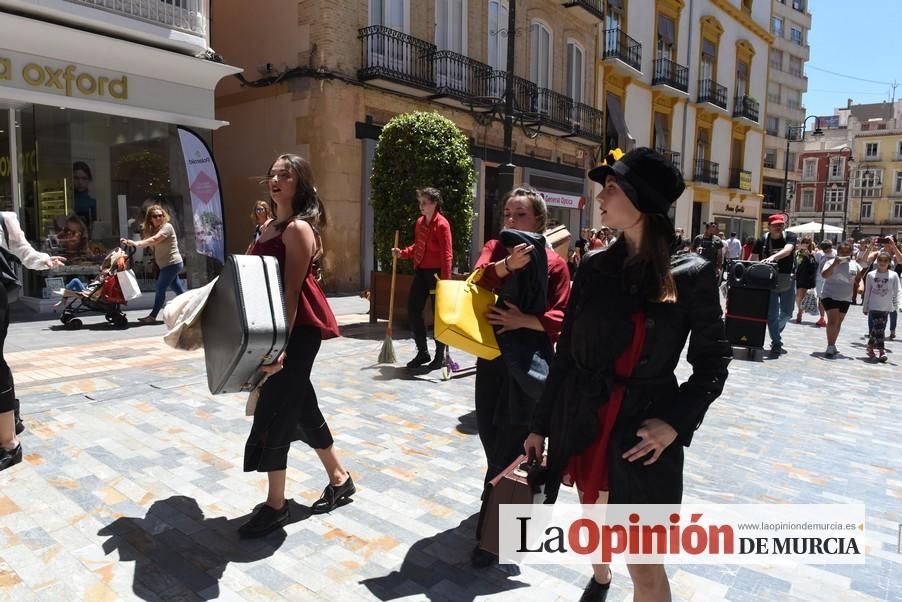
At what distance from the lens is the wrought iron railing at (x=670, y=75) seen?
25.4 meters

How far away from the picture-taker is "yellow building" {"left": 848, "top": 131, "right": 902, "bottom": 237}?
64.1 meters

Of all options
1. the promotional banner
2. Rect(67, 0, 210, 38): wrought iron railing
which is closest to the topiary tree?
the promotional banner

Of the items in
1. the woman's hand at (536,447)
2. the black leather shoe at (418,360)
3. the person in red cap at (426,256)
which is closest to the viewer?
the woman's hand at (536,447)

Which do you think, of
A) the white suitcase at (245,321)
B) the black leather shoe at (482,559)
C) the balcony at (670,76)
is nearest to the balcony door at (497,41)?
the balcony at (670,76)

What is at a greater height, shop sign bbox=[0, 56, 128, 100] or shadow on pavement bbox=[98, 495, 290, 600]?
shop sign bbox=[0, 56, 128, 100]

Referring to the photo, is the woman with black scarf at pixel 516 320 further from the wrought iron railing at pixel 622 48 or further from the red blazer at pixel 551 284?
the wrought iron railing at pixel 622 48

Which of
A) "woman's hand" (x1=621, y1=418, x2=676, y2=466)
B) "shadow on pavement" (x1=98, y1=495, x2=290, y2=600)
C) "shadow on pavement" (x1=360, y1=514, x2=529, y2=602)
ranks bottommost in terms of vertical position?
"shadow on pavement" (x1=360, y1=514, x2=529, y2=602)

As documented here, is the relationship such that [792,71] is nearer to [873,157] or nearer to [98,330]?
[873,157]

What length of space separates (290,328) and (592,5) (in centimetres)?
2138

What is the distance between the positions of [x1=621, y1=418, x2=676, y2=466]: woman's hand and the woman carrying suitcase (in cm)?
169

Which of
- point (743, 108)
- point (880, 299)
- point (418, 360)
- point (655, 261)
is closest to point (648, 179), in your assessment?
point (655, 261)

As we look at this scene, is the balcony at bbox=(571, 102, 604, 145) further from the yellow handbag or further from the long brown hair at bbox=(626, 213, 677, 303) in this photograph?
the long brown hair at bbox=(626, 213, 677, 303)

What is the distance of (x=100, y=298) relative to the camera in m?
8.34

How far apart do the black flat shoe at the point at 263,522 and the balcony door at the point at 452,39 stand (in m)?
13.8
